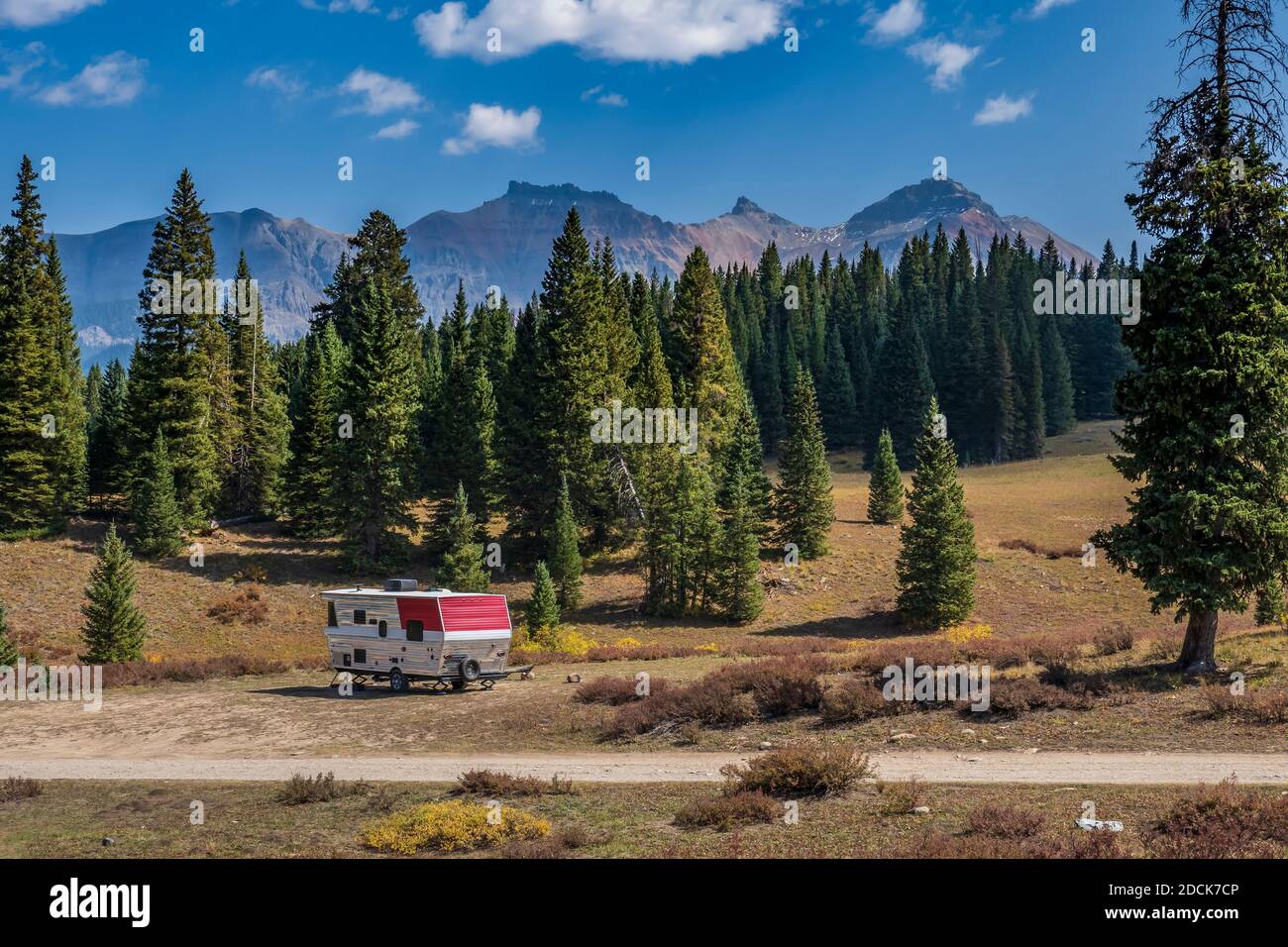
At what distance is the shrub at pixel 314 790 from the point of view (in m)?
16.5

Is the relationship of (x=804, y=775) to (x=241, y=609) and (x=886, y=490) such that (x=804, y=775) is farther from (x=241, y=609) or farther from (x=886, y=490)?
(x=886, y=490)

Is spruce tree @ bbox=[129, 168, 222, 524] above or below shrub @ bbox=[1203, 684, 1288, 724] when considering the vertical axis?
above

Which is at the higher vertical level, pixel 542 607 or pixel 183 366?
pixel 183 366

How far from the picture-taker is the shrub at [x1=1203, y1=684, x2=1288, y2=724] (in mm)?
17797

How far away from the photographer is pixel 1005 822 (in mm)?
12461

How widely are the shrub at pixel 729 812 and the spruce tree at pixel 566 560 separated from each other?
37.7 meters

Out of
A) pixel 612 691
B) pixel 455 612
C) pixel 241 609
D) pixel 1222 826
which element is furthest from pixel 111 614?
pixel 1222 826

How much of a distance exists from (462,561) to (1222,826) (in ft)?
128

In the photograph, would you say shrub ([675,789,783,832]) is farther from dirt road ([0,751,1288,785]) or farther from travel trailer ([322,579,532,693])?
travel trailer ([322,579,532,693])

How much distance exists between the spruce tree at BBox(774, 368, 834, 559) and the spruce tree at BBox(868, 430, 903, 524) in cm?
899

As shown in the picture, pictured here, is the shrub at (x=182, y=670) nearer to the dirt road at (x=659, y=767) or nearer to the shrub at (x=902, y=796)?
the dirt road at (x=659, y=767)

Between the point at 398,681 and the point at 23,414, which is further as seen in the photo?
the point at 23,414

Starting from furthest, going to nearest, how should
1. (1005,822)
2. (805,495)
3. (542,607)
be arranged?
(805,495) < (542,607) < (1005,822)

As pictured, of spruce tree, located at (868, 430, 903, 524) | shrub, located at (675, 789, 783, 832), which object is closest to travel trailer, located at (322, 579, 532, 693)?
shrub, located at (675, 789, 783, 832)
